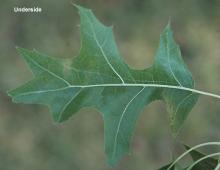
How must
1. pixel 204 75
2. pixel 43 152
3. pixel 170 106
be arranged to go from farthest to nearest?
pixel 204 75, pixel 43 152, pixel 170 106

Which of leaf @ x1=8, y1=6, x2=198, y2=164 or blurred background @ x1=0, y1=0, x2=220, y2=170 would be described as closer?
leaf @ x1=8, y1=6, x2=198, y2=164

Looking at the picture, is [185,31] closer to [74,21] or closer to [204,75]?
[204,75]

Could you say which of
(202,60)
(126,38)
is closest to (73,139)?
(126,38)

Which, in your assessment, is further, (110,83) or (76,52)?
(76,52)

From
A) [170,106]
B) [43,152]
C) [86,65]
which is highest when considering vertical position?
[86,65]
